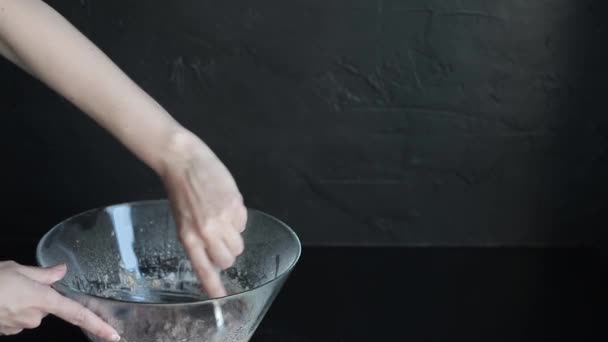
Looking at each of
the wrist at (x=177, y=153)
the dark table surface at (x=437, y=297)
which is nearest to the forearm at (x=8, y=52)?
the wrist at (x=177, y=153)

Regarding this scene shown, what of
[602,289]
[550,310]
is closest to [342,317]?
[550,310]

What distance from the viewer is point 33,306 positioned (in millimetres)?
645

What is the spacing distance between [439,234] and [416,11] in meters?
0.36

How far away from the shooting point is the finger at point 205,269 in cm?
64

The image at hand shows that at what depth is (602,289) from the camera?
97 cm

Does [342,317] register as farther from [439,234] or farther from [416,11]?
[416,11]

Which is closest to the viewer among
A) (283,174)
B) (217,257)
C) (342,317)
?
(217,257)

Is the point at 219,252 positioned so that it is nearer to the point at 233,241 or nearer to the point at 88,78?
the point at 233,241

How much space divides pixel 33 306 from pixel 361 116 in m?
0.53

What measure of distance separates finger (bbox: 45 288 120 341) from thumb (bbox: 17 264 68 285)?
0.03 meters

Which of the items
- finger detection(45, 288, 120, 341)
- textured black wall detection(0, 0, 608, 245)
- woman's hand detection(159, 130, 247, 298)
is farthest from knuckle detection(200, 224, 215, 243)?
textured black wall detection(0, 0, 608, 245)

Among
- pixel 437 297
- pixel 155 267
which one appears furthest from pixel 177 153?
pixel 437 297

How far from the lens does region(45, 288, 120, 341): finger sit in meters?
0.64

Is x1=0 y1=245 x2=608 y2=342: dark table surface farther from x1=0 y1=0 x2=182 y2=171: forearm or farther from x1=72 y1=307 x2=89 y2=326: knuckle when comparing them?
x1=0 y1=0 x2=182 y2=171: forearm
